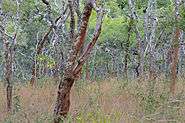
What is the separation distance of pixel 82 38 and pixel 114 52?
27.8m

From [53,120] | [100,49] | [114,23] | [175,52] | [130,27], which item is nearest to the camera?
[53,120]

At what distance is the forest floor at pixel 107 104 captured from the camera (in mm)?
7246

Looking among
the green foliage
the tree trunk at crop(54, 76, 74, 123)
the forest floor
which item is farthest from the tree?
the green foliage

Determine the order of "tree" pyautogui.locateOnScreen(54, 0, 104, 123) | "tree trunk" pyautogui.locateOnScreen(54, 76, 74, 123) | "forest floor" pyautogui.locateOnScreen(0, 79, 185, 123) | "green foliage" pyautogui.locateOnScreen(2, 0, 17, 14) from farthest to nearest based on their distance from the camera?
"green foliage" pyautogui.locateOnScreen(2, 0, 17, 14), "forest floor" pyautogui.locateOnScreen(0, 79, 185, 123), "tree trunk" pyautogui.locateOnScreen(54, 76, 74, 123), "tree" pyautogui.locateOnScreen(54, 0, 104, 123)

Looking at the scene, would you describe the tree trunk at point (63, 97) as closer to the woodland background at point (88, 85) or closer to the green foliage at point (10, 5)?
the woodland background at point (88, 85)

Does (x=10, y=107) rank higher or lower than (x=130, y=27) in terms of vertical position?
lower

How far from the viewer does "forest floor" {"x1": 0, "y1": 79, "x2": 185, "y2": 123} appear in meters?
7.25

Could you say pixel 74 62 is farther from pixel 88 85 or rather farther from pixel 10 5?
pixel 10 5

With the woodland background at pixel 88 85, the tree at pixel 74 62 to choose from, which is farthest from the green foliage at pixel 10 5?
the tree at pixel 74 62

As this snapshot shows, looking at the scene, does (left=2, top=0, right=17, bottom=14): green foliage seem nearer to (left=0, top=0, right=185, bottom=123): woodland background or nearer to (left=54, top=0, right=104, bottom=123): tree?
(left=0, top=0, right=185, bottom=123): woodland background

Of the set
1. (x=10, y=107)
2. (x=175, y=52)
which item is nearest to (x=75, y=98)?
(x=10, y=107)

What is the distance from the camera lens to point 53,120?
7039mm

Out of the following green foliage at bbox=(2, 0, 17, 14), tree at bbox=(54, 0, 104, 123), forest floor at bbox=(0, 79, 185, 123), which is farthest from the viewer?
green foliage at bbox=(2, 0, 17, 14)

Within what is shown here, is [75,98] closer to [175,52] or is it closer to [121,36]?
[175,52]
